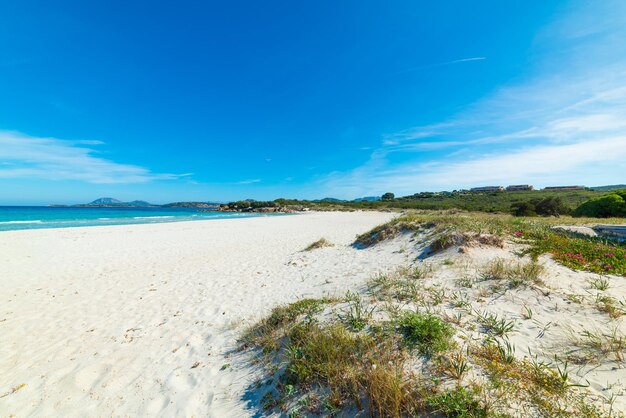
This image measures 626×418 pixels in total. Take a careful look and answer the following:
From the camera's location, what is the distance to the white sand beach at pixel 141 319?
A: 3.48 metres

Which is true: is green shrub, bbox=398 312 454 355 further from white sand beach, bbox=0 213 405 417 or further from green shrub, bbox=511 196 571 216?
green shrub, bbox=511 196 571 216

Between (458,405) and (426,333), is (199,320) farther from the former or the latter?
(458,405)

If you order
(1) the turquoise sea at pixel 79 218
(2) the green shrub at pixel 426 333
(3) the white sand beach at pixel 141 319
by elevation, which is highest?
(1) the turquoise sea at pixel 79 218

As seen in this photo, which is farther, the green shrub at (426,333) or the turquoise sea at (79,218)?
the turquoise sea at (79,218)

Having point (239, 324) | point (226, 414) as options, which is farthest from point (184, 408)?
point (239, 324)

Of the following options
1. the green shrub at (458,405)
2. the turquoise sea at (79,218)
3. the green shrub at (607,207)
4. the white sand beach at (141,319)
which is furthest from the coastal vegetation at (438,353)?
the turquoise sea at (79,218)

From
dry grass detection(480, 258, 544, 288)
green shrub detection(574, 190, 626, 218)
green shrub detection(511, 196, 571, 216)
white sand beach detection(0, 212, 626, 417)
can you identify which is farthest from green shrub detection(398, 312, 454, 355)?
green shrub detection(511, 196, 571, 216)

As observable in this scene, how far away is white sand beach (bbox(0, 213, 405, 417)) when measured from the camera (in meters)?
3.48

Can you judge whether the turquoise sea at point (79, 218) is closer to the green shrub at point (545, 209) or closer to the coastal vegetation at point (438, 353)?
the coastal vegetation at point (438, 353)

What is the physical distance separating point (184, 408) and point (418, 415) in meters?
2.82

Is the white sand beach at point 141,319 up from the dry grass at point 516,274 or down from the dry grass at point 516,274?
down

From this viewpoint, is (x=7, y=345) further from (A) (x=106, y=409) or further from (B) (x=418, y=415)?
(B) (x=418, y=415)

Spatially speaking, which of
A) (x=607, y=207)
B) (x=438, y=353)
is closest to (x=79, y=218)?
(x=438, y=353)

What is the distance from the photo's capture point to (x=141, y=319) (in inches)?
237
